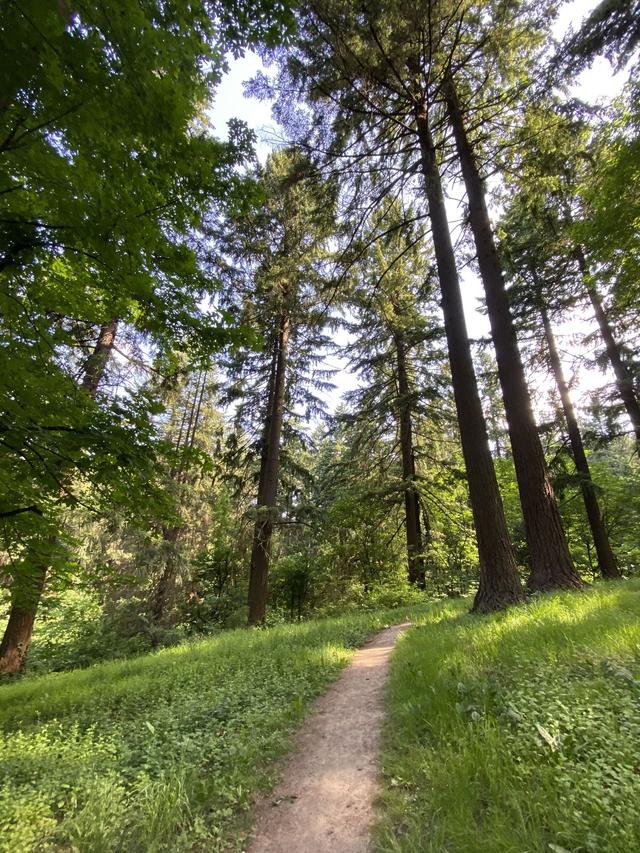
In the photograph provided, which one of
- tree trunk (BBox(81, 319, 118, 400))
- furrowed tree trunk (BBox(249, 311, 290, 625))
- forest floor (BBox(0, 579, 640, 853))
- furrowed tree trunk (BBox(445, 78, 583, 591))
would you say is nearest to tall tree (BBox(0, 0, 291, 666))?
forest floor (BBox(0, 579, 640, 853))

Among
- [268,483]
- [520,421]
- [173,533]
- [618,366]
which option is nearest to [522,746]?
[520,421]

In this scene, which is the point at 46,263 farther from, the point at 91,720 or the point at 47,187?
the point at 91,720

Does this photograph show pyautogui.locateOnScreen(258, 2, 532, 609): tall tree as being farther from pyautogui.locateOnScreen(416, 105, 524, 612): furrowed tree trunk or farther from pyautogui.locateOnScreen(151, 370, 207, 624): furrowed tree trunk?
pyautogui.locateOnScreen(151, 370, 207, 624): furrowed tree trunk

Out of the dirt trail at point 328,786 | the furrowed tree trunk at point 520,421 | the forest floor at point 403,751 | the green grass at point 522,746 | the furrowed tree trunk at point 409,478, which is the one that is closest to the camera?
the green grass at point 522,746

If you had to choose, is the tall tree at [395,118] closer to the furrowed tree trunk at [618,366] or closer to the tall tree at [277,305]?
the tall tree at [277,305]

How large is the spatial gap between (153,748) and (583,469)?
48.5ft

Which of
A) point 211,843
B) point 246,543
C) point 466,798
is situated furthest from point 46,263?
point 246,543

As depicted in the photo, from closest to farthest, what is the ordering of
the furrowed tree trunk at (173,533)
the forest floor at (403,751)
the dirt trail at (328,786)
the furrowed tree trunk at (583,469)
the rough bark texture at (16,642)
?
the forest floor at (403,751), the dirt trail at (328,786), the rough bark texture at (16,642), the furrowed tree trunk at (173,533), the furrowed tree trunk at (583,469)

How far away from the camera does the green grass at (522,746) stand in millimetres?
1904

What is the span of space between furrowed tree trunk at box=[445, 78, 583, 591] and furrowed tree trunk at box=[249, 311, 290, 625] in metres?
6.02

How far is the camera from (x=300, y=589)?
16.1 meters

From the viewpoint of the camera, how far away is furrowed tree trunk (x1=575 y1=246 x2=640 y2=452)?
1252cm

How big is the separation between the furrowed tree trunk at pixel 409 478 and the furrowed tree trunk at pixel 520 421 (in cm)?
587

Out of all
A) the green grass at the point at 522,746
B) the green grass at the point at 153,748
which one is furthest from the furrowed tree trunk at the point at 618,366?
the green grass at the point at 153,748
